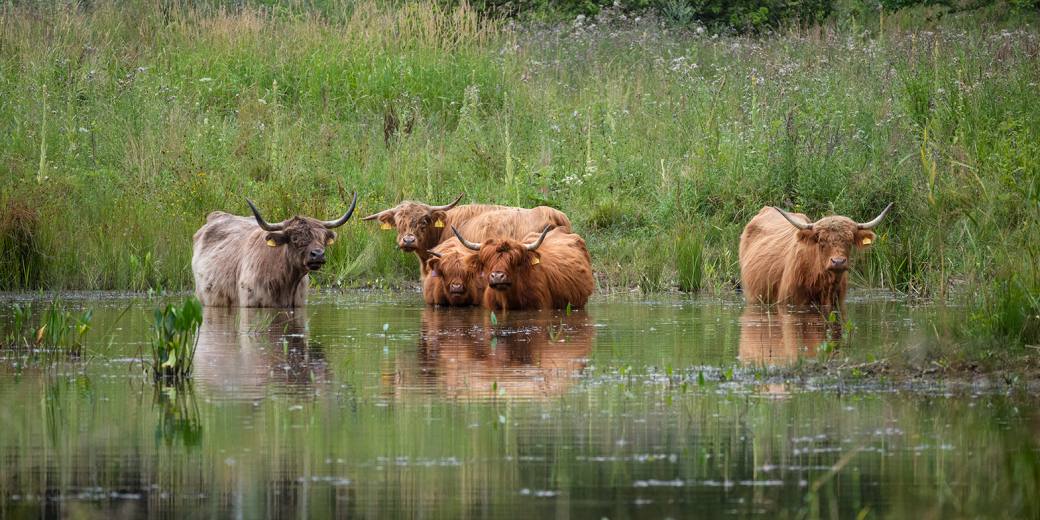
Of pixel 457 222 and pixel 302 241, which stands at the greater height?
pixel 457 222

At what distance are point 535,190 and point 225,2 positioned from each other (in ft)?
25.7

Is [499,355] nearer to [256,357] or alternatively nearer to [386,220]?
[256,357]

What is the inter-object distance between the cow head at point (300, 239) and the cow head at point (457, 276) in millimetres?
910

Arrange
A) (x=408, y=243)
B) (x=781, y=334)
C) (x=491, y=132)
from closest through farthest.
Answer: (x=781, y=334), (x=408, y=243), (x=491, y=132)

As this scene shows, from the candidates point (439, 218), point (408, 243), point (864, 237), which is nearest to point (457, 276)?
point (408, 243)

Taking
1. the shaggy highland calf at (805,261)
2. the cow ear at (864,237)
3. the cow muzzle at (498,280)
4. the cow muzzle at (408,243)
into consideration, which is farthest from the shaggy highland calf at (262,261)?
the cow ear at (864,237)

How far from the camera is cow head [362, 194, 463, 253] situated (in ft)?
50.0

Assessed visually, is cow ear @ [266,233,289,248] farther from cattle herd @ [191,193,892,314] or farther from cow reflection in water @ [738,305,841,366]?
cow reflection in water @ [738,305,841,366]

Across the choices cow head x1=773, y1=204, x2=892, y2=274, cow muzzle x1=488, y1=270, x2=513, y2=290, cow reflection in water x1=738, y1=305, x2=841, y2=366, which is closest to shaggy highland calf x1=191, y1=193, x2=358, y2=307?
cow muzzle x1=488, y1=270, x2=513, y2=290

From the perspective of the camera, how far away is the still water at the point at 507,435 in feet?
17.2

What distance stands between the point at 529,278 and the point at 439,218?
1904mm

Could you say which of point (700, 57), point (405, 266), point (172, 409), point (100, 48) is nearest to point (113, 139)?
point (100, 48)

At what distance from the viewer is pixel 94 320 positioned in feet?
38.4

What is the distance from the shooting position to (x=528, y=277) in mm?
13789
